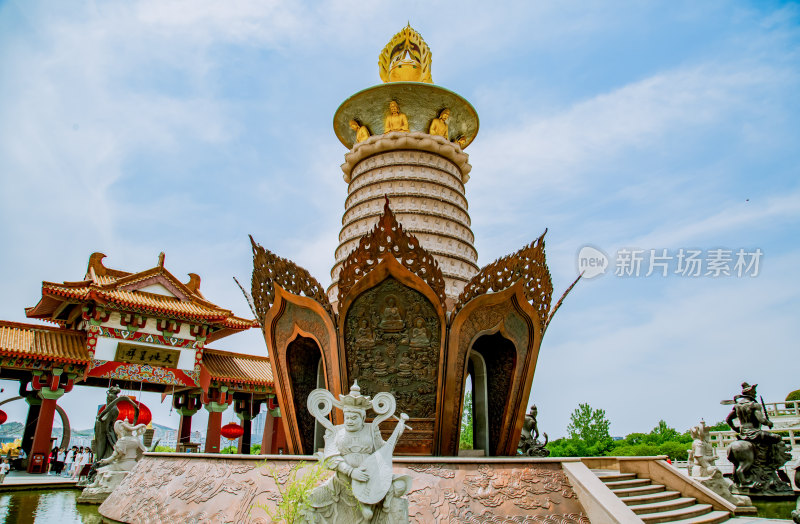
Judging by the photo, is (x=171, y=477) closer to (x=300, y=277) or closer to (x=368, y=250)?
(x=300, y=277)

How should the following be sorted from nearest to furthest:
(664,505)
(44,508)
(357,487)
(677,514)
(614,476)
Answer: (357,487)
(677,514)
(664,505)
(614,476)
(44,508)

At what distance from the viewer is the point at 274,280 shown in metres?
10.6

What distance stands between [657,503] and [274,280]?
7725 millimetres

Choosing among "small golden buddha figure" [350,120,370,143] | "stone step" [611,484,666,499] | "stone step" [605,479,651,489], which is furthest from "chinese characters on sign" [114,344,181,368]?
"stone step" [611,484,666,499]

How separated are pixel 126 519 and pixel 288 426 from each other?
3.64m

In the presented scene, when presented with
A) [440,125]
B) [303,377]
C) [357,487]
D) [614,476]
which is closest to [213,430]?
[303,377]

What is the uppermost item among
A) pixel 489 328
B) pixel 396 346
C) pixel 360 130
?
pixel 360 130

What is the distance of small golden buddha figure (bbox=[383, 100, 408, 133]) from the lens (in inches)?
537

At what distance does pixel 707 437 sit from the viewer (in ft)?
35.7

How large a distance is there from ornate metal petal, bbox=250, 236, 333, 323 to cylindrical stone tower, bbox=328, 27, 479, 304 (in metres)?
1.72

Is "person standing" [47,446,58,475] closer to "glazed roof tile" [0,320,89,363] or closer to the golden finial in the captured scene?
"glazed roof tile" [0,320,89,363]

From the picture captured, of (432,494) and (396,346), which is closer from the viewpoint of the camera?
(432,494)

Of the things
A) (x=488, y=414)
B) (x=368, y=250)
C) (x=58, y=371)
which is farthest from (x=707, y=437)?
(x=58, y=371)

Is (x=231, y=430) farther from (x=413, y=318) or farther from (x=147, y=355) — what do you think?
(x=413, y=318)
